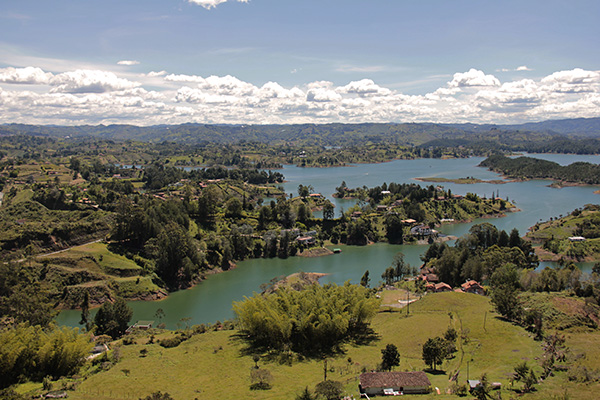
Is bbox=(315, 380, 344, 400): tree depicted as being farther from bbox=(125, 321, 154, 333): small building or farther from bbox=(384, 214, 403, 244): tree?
bbox=(384, 214, 403, 244): tree

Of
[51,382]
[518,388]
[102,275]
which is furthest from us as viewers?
[102,275]

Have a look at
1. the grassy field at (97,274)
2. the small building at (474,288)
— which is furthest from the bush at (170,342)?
the small building at (474,288)

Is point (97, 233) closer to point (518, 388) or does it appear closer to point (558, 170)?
point (518, 388)

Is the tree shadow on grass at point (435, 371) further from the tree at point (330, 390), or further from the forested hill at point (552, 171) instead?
the forested hill at point (552, 171)

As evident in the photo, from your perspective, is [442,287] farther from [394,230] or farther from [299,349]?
[394,230]

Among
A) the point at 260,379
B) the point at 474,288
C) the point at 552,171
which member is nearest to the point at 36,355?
the point at 260,379

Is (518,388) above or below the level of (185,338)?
above

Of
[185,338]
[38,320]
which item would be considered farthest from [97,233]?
[185,338]

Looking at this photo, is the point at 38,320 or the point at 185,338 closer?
the point at 185,338
